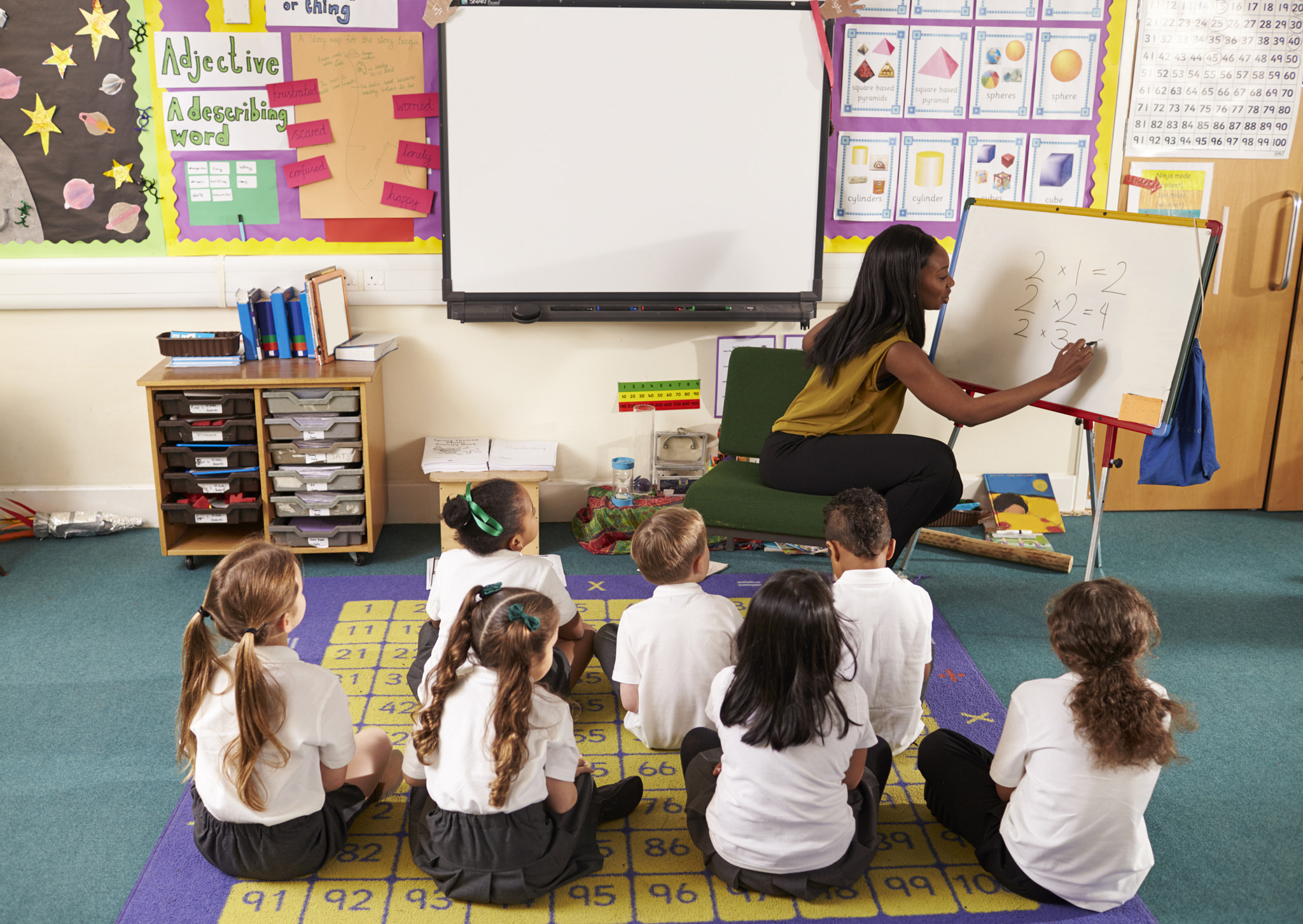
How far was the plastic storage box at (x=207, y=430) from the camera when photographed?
324cm

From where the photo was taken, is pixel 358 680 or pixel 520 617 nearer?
pixel 520 617

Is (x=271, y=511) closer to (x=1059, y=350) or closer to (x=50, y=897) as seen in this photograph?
(x=50, y=897)

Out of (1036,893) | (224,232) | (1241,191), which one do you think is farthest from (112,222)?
(1241,191)

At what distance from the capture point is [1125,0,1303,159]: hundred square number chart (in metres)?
3.63

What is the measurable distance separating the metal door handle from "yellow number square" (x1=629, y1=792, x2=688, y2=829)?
3.13 metres

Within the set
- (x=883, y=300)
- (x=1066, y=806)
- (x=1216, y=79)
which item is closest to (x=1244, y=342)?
(x=1216, y=79)

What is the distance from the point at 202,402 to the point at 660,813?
203 cm

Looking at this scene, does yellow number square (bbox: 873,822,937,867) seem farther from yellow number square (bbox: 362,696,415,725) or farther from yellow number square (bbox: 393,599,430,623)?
yellow number square (bbox: 393,599,430,623)

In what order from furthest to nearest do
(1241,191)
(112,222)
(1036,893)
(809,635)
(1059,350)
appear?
(1241,191)
(112,222)
(1059,350)
(1036,893)
(809,635)

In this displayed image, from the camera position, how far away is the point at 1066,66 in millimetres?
3621

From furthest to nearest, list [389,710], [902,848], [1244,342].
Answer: [1244,342]
[389,710]
[902,848]

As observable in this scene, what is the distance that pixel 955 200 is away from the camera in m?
3.71

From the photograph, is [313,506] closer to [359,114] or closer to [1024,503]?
[359,114]

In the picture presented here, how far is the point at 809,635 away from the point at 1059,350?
1.57 m
